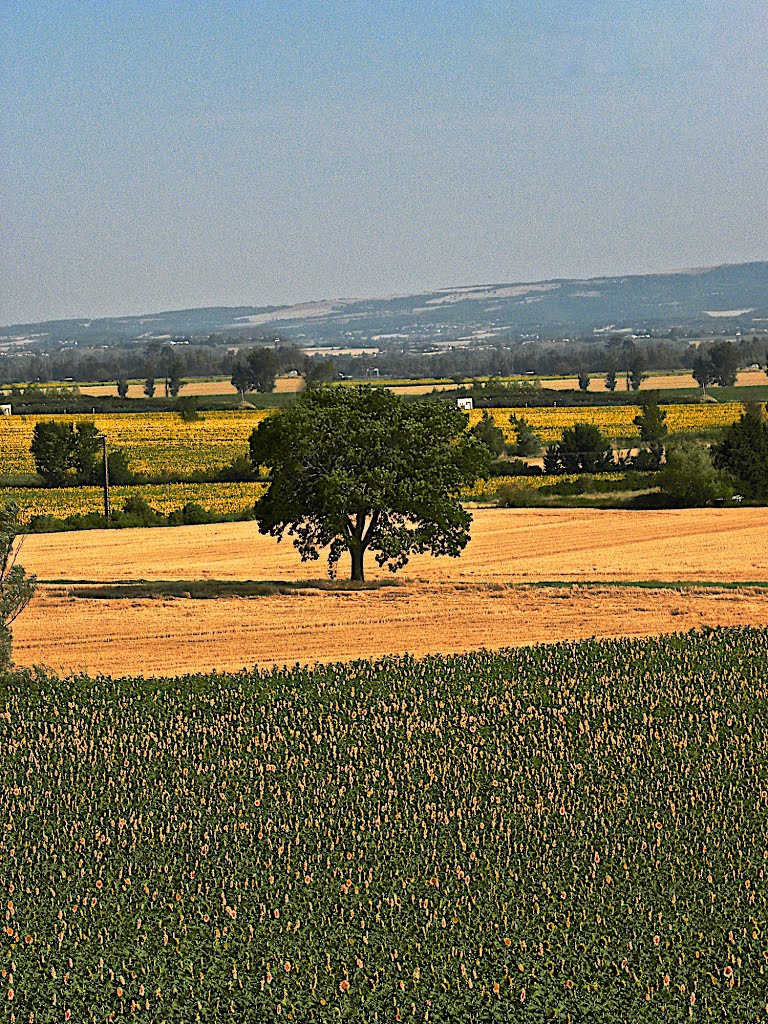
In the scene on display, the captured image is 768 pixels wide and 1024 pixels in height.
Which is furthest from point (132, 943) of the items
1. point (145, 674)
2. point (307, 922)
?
point (145, 674)

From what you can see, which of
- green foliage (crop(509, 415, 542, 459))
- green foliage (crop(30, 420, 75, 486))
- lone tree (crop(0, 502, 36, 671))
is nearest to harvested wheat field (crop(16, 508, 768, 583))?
green foliage (crop(30, 420, 75, 486))

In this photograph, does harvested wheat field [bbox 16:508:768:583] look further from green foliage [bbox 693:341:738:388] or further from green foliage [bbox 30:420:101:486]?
green foliage [bbox 693:341:738:388]

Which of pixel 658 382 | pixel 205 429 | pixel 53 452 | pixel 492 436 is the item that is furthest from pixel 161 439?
pixel 658 382

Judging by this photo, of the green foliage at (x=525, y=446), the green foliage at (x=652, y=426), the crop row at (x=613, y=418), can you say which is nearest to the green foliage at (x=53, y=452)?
the green foliage at (x=525, y=446)

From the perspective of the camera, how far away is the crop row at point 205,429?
95688 millimetres

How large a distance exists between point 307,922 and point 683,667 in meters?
15.7

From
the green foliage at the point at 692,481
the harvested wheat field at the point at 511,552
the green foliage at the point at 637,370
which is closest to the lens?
the harvested wheat field at the point at 511,552

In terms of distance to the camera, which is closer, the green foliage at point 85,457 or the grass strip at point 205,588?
the grass strip at point 205,588

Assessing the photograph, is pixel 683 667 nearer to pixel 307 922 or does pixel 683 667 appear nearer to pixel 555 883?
pixel 555 883

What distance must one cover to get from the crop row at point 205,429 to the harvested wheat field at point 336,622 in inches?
1912

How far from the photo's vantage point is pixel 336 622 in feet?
125

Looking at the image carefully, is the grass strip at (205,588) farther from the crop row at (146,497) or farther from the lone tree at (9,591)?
the crop row at (146,497)

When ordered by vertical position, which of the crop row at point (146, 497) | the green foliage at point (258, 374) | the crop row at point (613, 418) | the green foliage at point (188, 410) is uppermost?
the green foliage at point (258, 374)

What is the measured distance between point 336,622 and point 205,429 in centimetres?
7884
